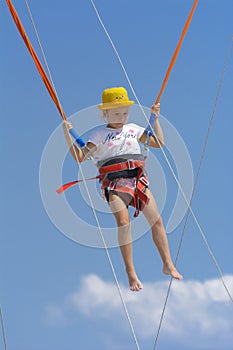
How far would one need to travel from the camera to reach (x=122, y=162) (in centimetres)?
592

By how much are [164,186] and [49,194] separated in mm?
1009

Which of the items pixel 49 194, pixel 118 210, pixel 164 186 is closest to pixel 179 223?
pixel 164 186

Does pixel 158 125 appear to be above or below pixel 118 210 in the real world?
above

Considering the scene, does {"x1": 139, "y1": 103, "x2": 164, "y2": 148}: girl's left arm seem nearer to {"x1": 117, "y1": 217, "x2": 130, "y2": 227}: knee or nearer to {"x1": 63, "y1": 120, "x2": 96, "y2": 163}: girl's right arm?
{"x1": 63, "y1": 120, "x2": 96, "y2": 163}: girl's right arm

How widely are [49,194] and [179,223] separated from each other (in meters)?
1.17

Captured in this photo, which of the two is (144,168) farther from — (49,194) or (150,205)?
(49,194)

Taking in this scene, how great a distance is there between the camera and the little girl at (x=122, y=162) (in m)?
5.91

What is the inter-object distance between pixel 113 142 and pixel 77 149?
302 millimetres

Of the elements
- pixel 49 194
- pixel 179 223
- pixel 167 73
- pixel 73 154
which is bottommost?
pixel 179 223

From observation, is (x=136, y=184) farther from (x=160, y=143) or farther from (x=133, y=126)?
(x=133, y=126)

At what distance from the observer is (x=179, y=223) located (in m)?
6.36

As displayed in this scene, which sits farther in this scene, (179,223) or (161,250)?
(179,223)

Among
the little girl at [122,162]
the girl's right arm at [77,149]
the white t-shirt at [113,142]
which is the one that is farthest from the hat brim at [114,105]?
the girl's right arm at [77,149]

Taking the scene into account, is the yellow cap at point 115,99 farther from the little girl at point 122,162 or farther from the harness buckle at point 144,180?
the harness buckle at point 144,180
